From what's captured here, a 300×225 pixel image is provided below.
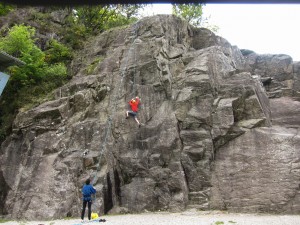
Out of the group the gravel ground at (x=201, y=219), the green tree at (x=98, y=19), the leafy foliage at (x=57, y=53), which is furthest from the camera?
the green tree at (x=98, y=19)

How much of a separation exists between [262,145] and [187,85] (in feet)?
18.9

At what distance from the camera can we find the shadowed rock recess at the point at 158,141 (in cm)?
1745

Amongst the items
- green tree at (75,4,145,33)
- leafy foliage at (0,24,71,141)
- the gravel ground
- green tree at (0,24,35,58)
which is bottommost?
the gravel ground

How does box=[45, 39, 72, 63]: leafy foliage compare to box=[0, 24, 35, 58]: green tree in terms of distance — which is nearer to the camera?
box=[0, 24, 35, 58]: green tree

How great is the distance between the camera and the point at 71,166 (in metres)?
18.9

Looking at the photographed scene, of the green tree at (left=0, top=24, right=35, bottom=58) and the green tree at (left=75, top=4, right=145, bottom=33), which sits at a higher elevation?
the green tree at (left=75, top=4, right=145, bottom=33)

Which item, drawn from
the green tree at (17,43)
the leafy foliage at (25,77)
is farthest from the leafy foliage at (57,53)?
the green tree at (17,43)

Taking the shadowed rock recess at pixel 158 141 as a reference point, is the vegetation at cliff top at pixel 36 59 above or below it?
above

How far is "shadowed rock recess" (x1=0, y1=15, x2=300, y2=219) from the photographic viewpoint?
57.3 ft

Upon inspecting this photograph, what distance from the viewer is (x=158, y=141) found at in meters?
19.3

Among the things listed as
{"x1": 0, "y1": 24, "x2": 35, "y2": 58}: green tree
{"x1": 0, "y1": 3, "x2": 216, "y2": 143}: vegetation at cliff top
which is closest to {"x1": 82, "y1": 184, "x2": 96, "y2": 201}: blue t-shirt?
{"x1": 0, "y1": 3, "x2": 216, "y2": 143}: vegetation at cliff top

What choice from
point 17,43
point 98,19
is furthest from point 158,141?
point 98,19

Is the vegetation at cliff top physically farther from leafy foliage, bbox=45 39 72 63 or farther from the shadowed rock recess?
the shadowed rock recess

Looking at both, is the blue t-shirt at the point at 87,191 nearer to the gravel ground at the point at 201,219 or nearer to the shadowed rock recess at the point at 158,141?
the gravel ground at the point at 201,219
